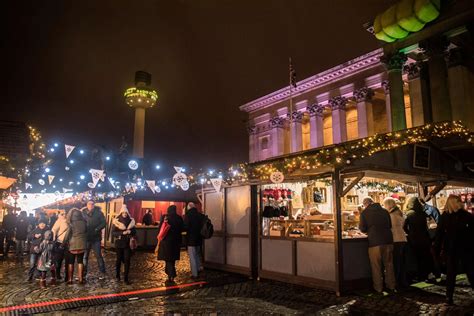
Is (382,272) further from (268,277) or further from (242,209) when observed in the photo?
(242,209)

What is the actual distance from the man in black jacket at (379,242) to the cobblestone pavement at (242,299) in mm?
510

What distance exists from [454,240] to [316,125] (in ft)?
118

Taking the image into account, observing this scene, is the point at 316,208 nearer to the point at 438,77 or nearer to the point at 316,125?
the point at 438,77

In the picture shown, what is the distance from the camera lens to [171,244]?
33.0ft

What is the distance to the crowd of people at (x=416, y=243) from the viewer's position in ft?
24.2

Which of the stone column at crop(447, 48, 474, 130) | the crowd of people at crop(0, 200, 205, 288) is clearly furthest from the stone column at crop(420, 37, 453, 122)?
the crowd of people at crop(0, 200, 205, 288)

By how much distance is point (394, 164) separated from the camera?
10.0 meters

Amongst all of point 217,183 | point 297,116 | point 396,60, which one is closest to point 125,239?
point 217,183

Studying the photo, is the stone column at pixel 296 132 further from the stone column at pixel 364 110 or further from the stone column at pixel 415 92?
the stone column at pixel 415 92

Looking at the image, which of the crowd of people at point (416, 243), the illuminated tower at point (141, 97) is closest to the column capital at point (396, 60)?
the crowd of people at point (416, 243)

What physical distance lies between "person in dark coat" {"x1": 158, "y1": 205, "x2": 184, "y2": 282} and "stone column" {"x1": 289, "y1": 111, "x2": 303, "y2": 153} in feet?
116

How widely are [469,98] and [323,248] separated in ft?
74.6

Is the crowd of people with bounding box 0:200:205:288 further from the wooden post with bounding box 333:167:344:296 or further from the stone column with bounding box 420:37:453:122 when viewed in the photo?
the stone column with bounding box 420:37:453:122

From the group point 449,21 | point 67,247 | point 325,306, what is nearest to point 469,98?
point 449,21
